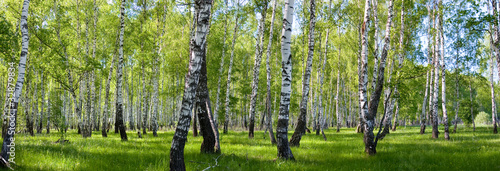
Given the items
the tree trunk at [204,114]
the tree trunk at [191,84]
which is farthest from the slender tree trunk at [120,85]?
the tree trunk at [191,84]

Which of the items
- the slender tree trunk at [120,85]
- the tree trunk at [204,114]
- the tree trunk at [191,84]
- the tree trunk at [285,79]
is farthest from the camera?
the slender tree trunk at [120,85]

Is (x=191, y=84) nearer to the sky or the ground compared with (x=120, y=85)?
nearer to the ground

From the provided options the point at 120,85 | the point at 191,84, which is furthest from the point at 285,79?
the point at 120,85

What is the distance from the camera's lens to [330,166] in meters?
6.90

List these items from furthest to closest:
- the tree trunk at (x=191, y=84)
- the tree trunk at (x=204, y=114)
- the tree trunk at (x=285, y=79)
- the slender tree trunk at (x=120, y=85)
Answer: the slender tree trunk at (x=120, y=85)
the tree trunk at (x=204, y=114)
the tree trunk at (x=285, y=79)
the tree trunk at (x=191, y=84)

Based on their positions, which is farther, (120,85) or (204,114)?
(120,85)

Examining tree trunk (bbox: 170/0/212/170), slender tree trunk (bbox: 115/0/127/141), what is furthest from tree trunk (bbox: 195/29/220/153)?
slender tree trunk (bbox: 115/0/127/141)

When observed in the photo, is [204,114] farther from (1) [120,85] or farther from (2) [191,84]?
(1) [120,85]

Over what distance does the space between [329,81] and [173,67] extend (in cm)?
1898

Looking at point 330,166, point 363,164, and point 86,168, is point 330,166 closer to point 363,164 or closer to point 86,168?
point 363,164

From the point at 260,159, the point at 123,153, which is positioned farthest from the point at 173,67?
the point at 260,159

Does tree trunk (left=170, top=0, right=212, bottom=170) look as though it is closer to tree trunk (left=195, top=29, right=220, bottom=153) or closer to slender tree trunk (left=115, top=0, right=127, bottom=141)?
tree trunk (left=195, top=29, right=220, bottom=153)

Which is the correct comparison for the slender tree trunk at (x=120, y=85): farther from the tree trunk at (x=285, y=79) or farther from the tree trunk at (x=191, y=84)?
the tree trunk at (x=191, y=84)

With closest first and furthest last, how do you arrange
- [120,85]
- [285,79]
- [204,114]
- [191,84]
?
[191,84]
[285,79]
[204,114]
[120,85]
